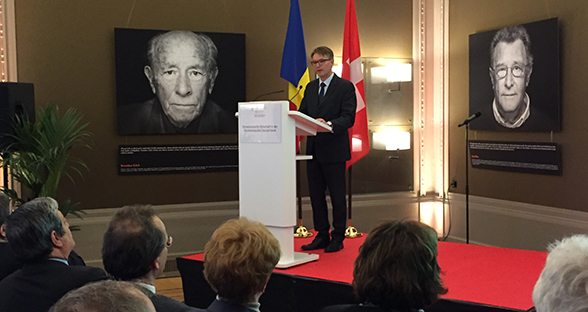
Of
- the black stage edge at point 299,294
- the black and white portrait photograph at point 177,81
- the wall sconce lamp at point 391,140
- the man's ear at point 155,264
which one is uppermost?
the black and white portrait photograph at point 177,81

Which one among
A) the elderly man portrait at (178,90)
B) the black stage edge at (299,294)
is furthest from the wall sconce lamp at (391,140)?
the black stage edge at (299,294)

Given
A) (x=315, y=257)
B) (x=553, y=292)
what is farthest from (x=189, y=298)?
(x=553, y=292)

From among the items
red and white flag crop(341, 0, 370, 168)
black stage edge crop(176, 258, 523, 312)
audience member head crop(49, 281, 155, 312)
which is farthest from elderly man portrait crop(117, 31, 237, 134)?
A: audience member head crop(49, 281, 155, 312)

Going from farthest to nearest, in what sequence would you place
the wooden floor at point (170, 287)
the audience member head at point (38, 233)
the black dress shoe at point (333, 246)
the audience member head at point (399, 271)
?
the wooden floor at point (170, 287) < the black dress shoe at point (333, 246) < the audience member head at point (38, 233) < the audience member head at point (399, 271)

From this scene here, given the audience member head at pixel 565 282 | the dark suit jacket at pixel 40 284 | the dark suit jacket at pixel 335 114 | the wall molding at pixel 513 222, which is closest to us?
the audience member head at pixel 565 282

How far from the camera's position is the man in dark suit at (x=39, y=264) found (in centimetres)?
212

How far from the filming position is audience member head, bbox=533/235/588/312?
1.33 meters

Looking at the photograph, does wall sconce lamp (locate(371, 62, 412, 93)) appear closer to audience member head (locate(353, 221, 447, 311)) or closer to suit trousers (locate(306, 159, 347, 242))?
suit trousers (locate(306, 159, 347, 242))

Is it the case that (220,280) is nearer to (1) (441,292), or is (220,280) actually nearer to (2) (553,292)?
(1) (441,292)

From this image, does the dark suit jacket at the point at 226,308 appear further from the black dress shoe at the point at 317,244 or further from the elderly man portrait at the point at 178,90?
the elderly man portrait at the point at 178,90

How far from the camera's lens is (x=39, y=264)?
227 centimetres

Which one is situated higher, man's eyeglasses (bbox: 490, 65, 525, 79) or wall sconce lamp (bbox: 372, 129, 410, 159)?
man's eyeglasses (bbox: 490, 65, 525, 79)

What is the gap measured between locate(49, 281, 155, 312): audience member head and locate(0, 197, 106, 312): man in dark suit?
4.47 ft

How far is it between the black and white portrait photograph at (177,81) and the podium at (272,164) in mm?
2085
